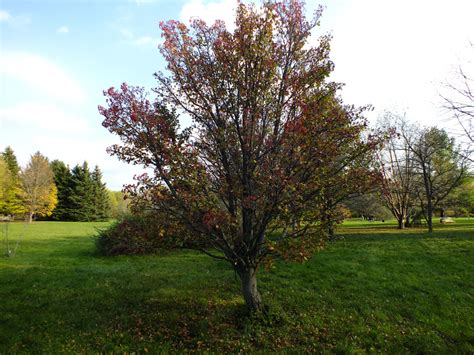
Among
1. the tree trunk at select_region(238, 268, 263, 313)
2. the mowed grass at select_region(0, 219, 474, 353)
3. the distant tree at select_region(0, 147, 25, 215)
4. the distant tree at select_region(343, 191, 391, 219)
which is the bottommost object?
the mowed grass at select_region(0, 219, 474, 353)

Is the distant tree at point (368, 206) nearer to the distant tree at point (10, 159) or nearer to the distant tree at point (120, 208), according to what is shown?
the distant tree at point (120, 208)

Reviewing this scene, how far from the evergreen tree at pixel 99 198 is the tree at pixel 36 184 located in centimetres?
844

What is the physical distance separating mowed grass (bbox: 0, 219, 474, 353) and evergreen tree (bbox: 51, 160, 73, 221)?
45.2 meters

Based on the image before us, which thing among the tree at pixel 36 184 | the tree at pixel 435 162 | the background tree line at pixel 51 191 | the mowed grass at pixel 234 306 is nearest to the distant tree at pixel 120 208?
the background tree line at pixel 51 191

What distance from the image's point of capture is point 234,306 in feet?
24.2

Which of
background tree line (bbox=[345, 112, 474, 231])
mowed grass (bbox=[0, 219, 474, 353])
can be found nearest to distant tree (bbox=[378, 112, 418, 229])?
background tree line (bbox=[345, 112, 474, 231])

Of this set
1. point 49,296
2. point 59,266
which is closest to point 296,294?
point 49,296

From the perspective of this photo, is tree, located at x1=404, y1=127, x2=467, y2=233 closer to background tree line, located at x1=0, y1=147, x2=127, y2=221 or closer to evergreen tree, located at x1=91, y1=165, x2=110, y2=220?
background tree line, located at x1=0, y1=147, x2=127, y2=221

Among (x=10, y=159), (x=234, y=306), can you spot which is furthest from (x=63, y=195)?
(x=234, y=306)

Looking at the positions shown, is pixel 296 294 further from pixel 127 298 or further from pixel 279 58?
pixel 279 58

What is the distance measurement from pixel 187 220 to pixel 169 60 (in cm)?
351

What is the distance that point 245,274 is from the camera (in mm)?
6781

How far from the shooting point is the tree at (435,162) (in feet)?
73.8

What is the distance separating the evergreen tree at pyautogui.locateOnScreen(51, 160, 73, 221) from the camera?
52.4m
